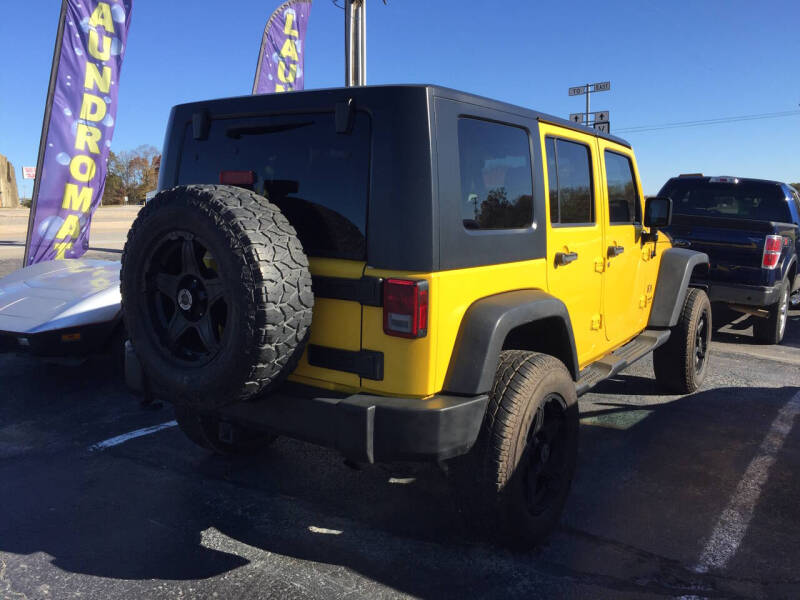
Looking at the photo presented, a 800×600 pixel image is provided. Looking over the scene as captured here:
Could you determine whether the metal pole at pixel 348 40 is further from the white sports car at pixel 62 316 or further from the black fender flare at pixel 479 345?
the black fender flare at pixel 479 345

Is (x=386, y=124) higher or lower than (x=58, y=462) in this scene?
higher

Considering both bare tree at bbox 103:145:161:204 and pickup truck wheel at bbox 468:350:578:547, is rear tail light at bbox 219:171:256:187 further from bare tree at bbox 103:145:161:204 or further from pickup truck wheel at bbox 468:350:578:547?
bare tree at bbox 103:145:161:204

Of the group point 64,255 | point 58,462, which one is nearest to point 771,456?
point 58,462

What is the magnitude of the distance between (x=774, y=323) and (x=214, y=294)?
7116 mm

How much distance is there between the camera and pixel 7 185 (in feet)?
185

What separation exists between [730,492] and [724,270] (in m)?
4.03

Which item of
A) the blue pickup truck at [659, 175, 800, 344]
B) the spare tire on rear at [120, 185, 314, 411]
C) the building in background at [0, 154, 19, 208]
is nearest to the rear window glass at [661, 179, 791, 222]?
the blue pickup truck at [659, 175, 800, 344]

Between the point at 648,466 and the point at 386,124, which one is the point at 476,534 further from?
the point at 386,124

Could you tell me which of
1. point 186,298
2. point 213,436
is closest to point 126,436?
point 213,436

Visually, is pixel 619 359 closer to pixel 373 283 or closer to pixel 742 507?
pixel 742 507

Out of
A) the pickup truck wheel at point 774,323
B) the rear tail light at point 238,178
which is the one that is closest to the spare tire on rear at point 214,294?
the rear tail light at point 238,178

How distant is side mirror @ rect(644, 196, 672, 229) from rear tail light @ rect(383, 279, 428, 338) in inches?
104

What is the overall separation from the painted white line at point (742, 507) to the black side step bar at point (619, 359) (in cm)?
92

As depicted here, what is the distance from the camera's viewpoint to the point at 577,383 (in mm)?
3391
